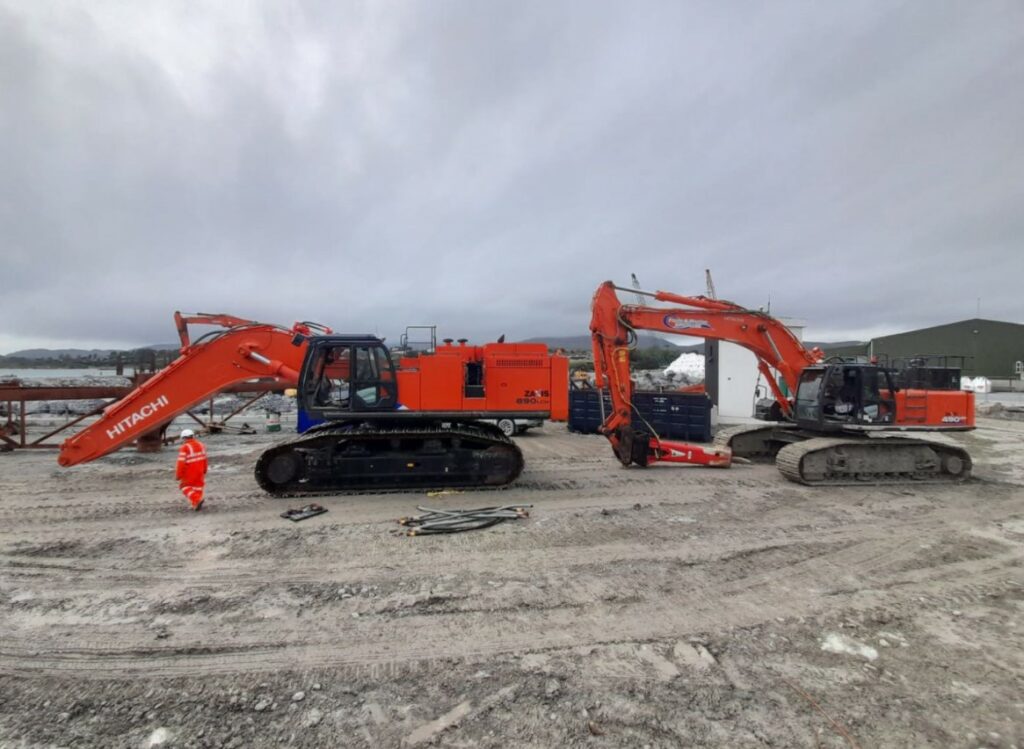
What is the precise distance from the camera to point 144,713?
3107 mm

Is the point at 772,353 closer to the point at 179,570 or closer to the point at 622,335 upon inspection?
the point at 622,335

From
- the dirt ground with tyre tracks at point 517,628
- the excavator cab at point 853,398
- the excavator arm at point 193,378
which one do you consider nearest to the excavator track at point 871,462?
the excavator cab at point 853,398

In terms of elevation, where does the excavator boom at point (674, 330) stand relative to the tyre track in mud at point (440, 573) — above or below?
above

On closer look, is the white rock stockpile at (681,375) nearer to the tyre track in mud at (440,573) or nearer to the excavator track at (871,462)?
the excavator track at (871,462)

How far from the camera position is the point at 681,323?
10.9 m

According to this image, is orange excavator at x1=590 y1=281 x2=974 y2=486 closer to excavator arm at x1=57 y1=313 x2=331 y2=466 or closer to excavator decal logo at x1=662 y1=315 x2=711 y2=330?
excavator decal logo at x1=662 y1=315 x2=711 y2=330

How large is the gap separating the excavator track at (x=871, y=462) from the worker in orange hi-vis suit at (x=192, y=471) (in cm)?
1022

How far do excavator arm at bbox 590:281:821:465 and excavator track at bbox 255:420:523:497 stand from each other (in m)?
2.99

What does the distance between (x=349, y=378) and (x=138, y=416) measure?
11.9ft

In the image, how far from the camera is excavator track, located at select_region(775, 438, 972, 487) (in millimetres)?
9469

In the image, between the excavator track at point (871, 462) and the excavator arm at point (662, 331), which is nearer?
the excavator track at point (871, 462)

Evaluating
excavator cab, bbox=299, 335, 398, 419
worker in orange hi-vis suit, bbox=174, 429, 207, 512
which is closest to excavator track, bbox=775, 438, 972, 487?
excavator cab, bbox=299, 335, 398, 419

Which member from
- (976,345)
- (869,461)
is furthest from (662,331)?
(976,345)

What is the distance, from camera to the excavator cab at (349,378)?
27.8ft
